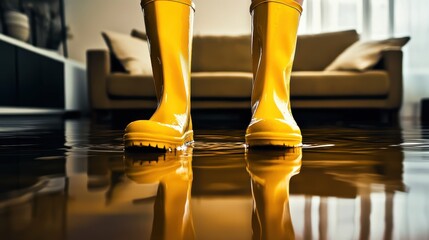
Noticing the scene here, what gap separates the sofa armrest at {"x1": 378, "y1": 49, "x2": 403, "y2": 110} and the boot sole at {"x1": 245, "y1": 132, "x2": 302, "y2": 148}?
2.49 m

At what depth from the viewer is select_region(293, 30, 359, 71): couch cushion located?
3.82 m

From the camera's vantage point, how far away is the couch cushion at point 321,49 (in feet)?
12.5

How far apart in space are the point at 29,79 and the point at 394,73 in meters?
2.71

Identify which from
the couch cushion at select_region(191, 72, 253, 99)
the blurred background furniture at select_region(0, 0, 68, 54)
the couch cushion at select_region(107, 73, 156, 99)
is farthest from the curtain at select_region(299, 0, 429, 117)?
the blurred background furniture at select_region(0, 0, 68, 54)

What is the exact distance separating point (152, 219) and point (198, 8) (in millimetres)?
4469

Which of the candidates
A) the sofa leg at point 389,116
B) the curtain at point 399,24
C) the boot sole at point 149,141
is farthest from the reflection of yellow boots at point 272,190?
the curtain at point 399,24

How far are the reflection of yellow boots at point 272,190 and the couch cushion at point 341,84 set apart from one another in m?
2.36

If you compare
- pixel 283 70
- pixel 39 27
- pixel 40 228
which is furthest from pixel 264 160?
pixel 39 27

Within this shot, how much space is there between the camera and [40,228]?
1.05 ft

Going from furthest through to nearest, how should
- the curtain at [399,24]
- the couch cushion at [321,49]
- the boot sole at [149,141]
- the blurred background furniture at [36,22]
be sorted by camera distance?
the curtain at [399,24] → the couch cushion at [321,49] → the blurred background furniture at [36,22] → the boot sole at [149,141]

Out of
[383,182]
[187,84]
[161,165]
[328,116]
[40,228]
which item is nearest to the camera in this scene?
[40,228]

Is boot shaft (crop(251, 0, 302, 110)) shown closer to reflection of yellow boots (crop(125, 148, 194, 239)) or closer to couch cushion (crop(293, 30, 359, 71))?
reflection of yellow boots (crop(125, 148, 194, 239))

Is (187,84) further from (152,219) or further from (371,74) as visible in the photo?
(371,74)

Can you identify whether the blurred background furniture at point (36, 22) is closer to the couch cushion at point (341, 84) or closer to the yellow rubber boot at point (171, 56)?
the couch cushion at point (341, 84)
